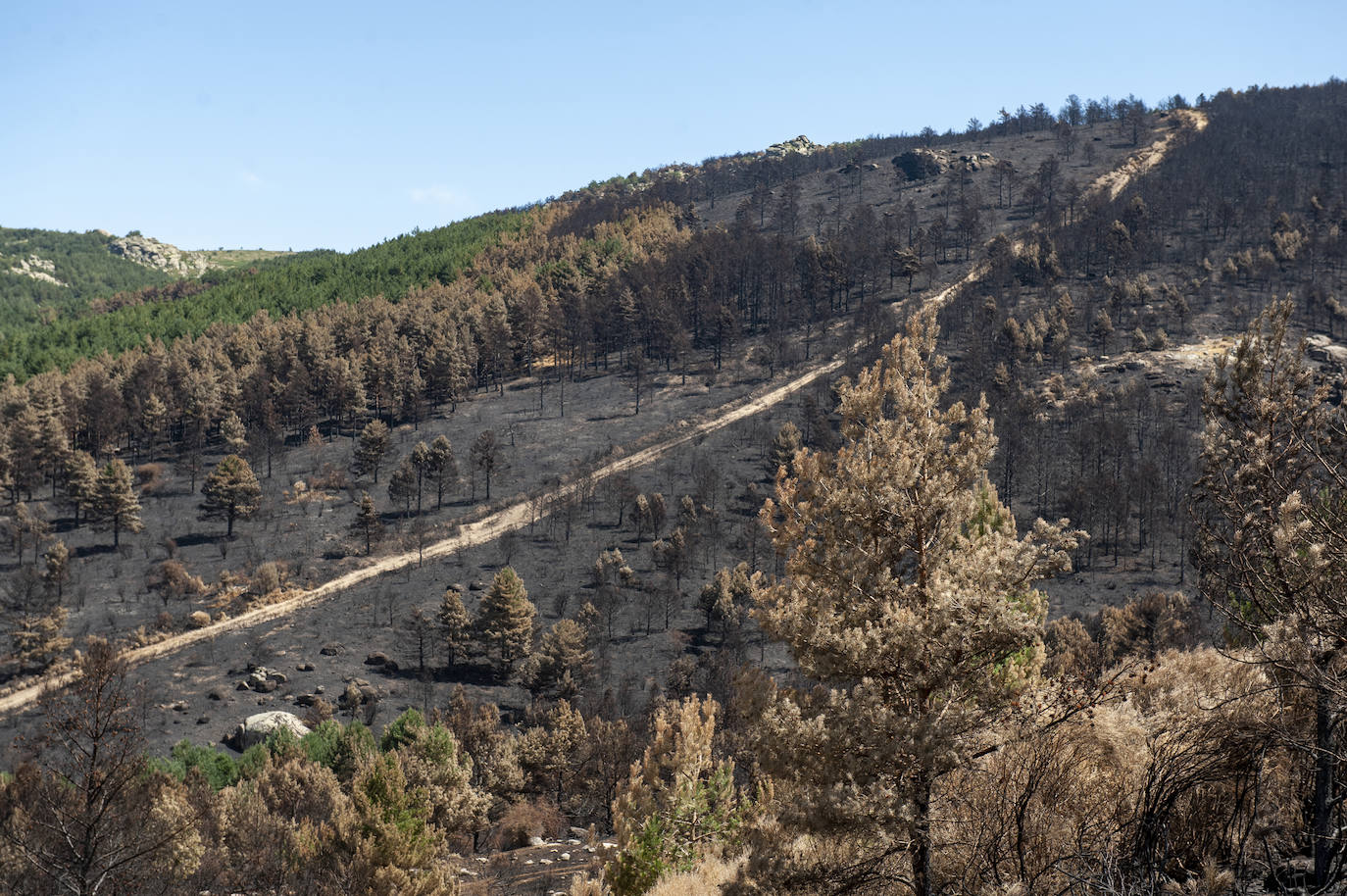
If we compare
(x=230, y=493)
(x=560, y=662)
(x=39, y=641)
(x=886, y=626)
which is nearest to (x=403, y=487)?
(x=230, y=493)

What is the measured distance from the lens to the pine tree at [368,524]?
91.2 m

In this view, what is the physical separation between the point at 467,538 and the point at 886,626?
280 feet

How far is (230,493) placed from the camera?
309ft

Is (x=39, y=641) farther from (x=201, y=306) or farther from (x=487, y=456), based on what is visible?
(x=201, y=306)

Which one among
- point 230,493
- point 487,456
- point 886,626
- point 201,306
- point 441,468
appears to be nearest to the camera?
point 886,626

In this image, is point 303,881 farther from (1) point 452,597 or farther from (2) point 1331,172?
(2) point 1331,172

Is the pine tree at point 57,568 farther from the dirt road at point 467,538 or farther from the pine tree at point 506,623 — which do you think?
the pine tree at point 506,623

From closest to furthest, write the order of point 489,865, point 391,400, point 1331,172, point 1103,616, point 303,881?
point 303,881 → point 489,865 → point 1103,616 → point 391,400 → point 1331,172

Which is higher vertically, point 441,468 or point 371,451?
point 371,451

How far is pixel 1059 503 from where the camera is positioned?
314ft

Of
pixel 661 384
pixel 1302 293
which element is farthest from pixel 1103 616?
pixel 1302 293

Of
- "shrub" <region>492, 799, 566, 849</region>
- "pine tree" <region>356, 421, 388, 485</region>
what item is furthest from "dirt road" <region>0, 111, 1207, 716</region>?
"shrub" <region>492, 799, 566, 849</region>

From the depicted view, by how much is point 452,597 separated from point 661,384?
62.4 m

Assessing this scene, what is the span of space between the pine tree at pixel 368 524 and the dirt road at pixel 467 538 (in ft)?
13.3
